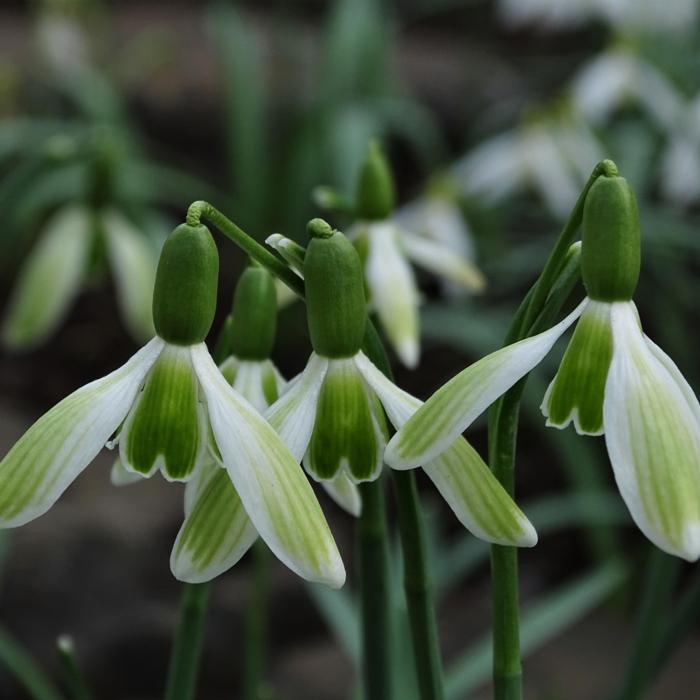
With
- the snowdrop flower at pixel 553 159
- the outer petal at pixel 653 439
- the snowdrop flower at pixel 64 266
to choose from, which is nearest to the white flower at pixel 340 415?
the outer petal at pixel 653 439

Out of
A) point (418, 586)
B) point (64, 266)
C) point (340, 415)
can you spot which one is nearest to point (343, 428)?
point (340, 415)

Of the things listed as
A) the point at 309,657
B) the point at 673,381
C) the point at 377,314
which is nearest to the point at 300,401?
the point at 673,381

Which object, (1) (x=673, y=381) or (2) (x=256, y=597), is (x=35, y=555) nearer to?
(2) (x=256, y=597)

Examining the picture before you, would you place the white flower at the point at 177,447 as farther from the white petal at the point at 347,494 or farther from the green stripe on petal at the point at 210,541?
the white petal at the point at 347,494

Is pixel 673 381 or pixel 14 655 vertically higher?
pixel 673 381

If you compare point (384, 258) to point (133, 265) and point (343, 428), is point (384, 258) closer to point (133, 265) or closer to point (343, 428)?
point (343, 428)
